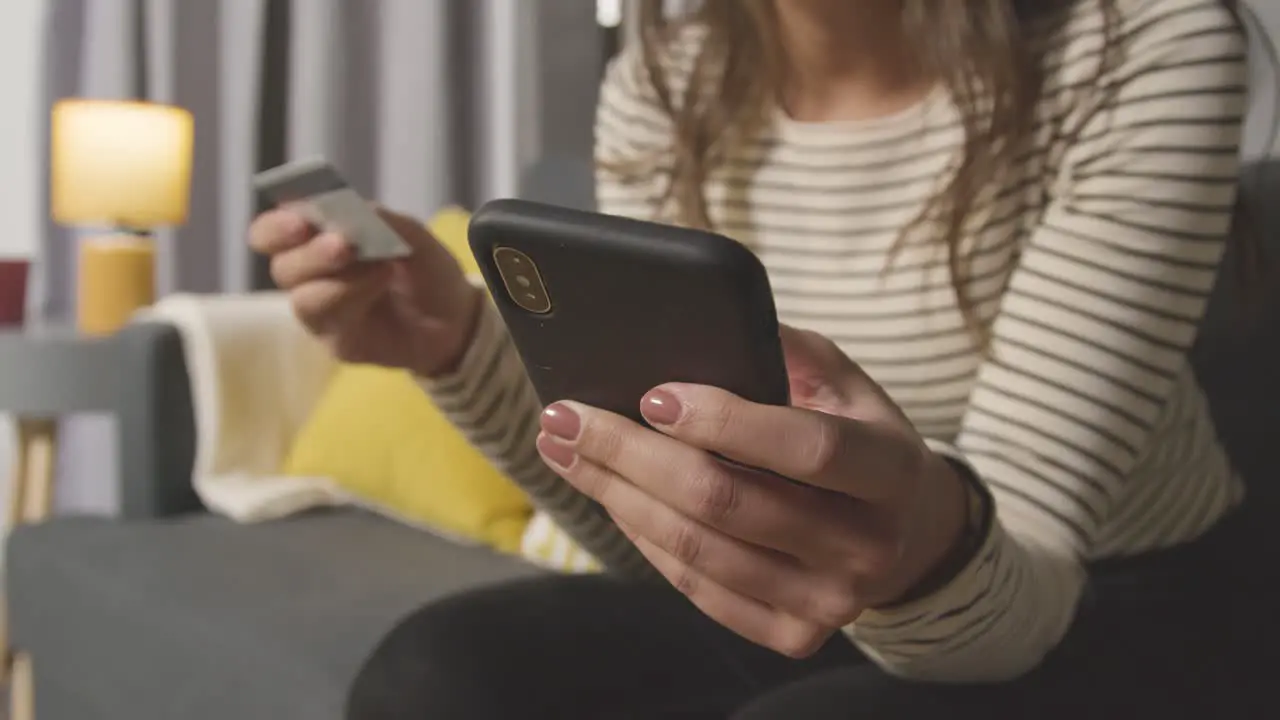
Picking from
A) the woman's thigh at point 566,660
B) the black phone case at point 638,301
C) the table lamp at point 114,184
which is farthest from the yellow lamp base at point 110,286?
the black phone case at point 638,301

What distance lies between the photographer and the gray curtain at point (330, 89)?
203 cm

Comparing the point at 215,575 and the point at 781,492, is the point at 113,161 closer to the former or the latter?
the point at 215,575

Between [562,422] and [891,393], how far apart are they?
0.36 metres

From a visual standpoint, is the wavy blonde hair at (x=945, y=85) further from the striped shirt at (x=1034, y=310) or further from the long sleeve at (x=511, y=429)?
the long sleeve at (x=511, y=429)

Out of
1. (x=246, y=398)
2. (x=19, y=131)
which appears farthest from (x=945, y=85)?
(x=19, y=131)

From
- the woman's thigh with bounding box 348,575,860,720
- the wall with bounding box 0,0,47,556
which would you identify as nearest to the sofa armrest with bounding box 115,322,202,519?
the woman's thigh with bounding box 348,575,860,720

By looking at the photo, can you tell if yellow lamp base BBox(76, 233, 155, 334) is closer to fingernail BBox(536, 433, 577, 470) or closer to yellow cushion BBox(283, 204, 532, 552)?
yellow cushion BBox(283, 204, 532, 552)

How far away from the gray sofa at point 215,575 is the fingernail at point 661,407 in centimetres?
49

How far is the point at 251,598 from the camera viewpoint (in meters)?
1.00

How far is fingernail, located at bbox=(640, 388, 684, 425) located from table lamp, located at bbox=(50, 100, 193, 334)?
4.62 feet

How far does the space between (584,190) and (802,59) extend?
1.91ft

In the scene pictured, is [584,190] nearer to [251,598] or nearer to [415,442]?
[415,442]

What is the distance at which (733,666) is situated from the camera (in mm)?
689

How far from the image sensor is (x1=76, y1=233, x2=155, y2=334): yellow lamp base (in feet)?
5.42
